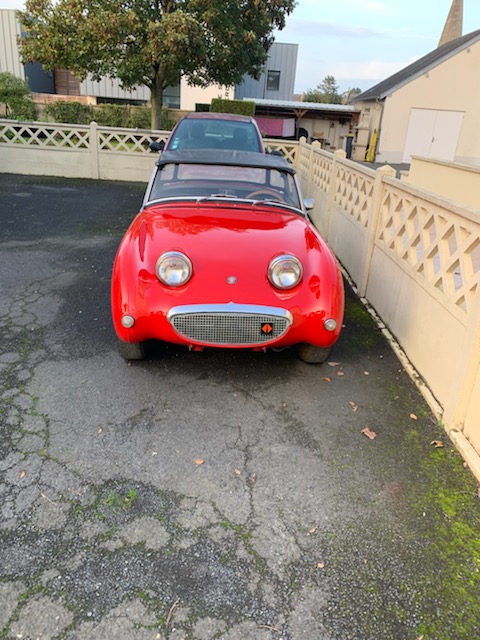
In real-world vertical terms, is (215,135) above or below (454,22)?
below

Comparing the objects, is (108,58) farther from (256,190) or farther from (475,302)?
(475,302)

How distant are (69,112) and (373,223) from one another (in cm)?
2008

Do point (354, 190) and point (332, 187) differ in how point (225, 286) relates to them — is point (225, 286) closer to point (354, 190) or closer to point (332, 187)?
point (354, 190)

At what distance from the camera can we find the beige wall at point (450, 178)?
30.2 ft

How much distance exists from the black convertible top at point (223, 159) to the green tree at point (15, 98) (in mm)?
19024

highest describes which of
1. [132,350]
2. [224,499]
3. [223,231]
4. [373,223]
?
[223,231]

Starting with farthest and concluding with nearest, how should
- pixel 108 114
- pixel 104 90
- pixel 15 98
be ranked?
pixel 104 90
pixel 108 114
pixel 15 98

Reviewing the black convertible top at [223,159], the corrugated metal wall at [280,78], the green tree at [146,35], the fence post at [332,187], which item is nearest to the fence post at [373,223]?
the black convertible top at [223,159]

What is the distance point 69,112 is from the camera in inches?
827

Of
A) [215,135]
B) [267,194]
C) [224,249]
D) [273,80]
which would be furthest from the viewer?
[273,80]

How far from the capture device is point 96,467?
267 centimetres

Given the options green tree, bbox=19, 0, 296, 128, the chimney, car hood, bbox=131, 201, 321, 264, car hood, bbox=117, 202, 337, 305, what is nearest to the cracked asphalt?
car hood, bbox=117, 202, 337, 305

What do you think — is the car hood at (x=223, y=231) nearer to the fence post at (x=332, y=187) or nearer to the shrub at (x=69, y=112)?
the fence post at (x=332, y=187)

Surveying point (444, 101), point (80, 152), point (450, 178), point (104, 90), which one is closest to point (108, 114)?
point (104, 90)
